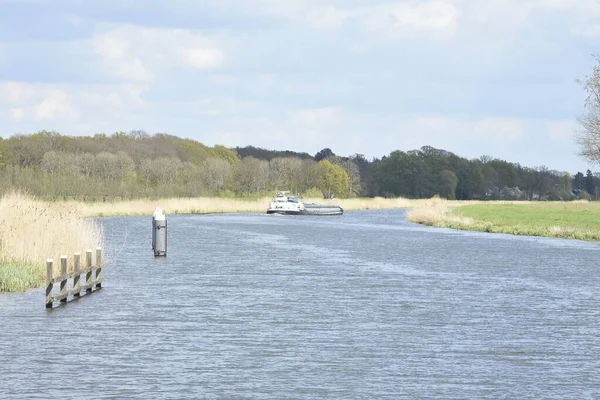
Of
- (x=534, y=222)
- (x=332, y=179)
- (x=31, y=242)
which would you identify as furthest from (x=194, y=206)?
(x=31, y=242)

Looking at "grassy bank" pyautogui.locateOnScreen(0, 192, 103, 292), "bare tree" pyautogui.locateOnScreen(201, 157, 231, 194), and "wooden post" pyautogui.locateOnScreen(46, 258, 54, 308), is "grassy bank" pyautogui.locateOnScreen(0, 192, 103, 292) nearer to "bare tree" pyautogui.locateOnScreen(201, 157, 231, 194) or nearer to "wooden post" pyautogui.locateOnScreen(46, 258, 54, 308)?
"wooden post" pyautogui.locateOnScreen(46, 258, 54, 308)

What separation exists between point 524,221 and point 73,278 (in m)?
57.4

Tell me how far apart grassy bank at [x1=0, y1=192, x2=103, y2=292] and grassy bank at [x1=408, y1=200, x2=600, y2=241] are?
39.7m

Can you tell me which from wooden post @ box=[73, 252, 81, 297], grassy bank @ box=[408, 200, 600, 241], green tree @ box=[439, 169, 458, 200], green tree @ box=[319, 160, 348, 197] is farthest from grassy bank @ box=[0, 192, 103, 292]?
green tree @ box=[439, 169, 458, 200]

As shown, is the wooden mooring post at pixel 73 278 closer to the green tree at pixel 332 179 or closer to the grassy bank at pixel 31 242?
the grassy bank at pixel 31 242

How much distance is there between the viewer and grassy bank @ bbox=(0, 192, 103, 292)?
27.9 metres

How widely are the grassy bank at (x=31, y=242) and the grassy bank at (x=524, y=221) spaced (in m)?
39.7

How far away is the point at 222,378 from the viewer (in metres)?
15.2

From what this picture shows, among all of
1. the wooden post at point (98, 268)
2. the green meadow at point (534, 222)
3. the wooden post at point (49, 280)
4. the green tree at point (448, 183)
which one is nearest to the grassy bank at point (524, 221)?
the green meadow at point (534, 222)

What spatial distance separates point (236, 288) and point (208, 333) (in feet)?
31.6

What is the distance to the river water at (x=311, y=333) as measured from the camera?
14703mm

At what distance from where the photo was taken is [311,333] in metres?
20.1

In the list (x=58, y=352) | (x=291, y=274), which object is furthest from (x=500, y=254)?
(x=58, y=352)

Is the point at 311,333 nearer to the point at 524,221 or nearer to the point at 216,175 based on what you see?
the point at 524,221
